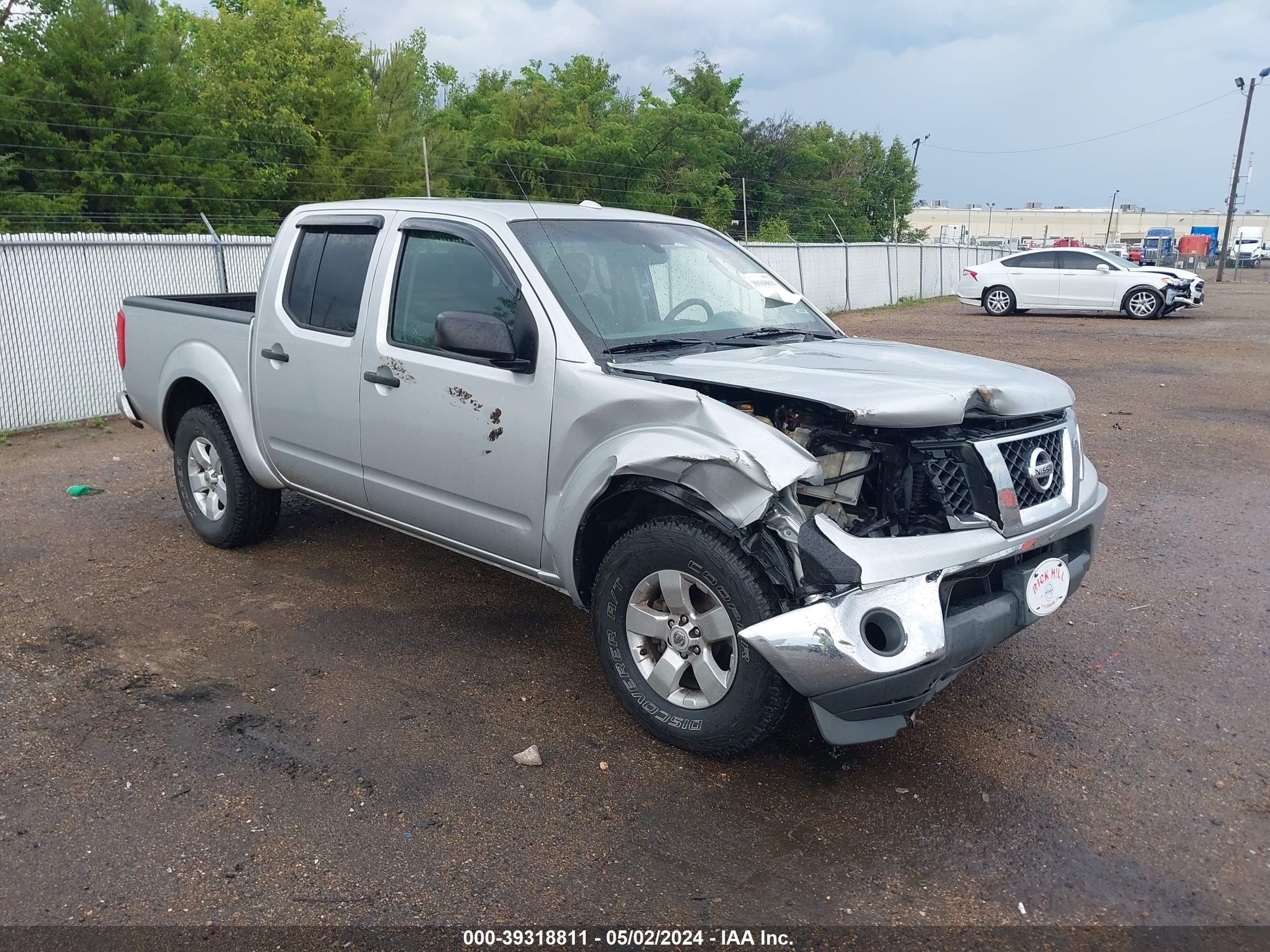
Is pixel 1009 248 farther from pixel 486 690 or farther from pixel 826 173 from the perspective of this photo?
pixel 486 690

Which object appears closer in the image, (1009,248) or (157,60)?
(157,60)

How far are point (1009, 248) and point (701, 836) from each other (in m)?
44.9

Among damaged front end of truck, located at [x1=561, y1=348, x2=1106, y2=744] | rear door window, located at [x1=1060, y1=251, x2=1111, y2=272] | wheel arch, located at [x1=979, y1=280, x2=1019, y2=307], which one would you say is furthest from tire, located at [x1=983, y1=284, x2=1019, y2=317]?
damaged front end of truck, located at [x1=561, y1=348, x2=1106, y2=744]

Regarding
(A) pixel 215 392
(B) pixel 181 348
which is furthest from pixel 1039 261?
(A) pixel 215 392

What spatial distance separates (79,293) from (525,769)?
839 cm

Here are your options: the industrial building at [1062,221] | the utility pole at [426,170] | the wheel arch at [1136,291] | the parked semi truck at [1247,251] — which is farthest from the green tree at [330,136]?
the industrial building at [1062,221]

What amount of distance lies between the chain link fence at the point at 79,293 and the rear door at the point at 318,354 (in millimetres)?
3975

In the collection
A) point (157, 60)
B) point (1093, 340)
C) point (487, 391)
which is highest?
point (157, 60)

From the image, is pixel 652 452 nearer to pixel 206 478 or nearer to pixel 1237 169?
pixel 206 478

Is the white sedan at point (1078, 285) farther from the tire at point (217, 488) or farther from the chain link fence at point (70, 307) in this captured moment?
the tire at point (217, 488)

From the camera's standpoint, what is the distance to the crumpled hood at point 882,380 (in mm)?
3252

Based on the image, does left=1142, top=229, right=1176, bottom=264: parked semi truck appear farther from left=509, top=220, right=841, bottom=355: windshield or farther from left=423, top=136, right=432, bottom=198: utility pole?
left=509, top=220, right=841, bottom=355: windshield

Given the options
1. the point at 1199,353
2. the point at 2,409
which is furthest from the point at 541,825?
the point at 1199,353

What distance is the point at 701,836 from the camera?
3.21m
